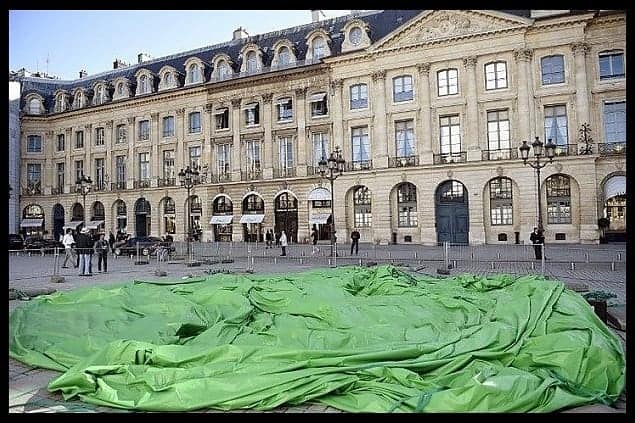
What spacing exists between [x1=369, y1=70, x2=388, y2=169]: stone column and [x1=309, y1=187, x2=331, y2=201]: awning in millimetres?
1306

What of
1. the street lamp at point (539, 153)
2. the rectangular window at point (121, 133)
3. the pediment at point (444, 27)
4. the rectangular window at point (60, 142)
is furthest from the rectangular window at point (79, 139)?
the street lamp at point (539, 153)

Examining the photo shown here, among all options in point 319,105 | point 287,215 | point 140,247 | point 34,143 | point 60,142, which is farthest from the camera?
point 319,105

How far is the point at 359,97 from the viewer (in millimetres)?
10781

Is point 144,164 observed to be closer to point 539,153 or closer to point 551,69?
point 539,153

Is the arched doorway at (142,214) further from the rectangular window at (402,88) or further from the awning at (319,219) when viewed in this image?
the rectangular window at (402,88)

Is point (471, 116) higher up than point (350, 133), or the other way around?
point (471, 116)

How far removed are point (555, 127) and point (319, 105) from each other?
5.57 m

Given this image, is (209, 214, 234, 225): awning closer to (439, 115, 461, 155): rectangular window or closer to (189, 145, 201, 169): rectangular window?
(189, 145, 201, 169): rectangular window

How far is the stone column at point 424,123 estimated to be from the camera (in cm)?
984

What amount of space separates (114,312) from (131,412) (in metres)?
1.74

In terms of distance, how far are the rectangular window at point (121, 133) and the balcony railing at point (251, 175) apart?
2.69 metres

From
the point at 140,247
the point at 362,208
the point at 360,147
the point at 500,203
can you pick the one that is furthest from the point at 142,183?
the point at 500,203

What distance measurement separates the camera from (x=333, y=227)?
10195 mm
